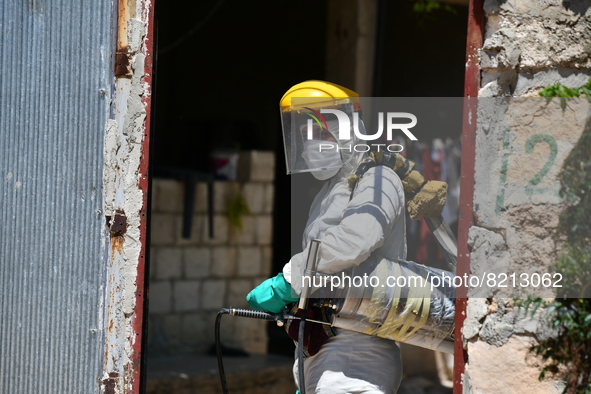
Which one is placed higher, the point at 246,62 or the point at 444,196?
the point at 246,62

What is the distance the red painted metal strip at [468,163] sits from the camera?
251 centimetres

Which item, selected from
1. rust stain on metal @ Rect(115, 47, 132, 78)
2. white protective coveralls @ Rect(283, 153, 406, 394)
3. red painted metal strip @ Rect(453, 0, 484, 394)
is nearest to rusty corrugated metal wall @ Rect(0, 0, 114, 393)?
rust stain on metal @ Rect(115, 47, 132, 78)

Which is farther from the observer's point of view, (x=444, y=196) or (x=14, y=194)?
(x=14, y=194)

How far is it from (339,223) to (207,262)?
4.04 meters

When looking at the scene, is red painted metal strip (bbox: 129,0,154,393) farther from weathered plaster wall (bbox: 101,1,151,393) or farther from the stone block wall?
the stone block wall

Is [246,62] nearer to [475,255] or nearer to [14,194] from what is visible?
[14,194]

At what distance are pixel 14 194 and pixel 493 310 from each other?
2337mm

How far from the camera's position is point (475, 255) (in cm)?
249

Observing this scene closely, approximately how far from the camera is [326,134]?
3.13m

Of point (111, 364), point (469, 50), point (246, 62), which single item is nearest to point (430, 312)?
point (469, 50)

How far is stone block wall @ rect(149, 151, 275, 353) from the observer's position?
6699 millimetres

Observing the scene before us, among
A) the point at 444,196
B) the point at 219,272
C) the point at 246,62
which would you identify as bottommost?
the point at 219,272

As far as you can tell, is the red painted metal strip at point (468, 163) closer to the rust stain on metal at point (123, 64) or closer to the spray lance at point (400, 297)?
the spray lance at point (400, 297)

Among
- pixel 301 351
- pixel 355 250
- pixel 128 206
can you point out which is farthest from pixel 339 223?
pixel 128 206
